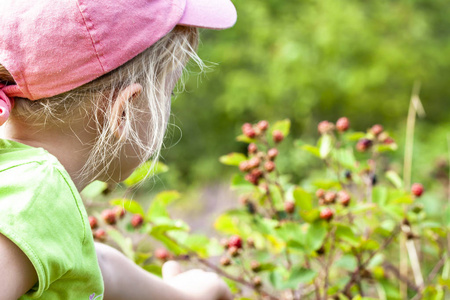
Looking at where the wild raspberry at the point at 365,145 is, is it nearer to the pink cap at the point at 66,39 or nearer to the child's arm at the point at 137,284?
the child's arm at the point at 137,284

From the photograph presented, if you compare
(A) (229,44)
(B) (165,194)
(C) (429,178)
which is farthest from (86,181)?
(A) (229,44)

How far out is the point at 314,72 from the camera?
471 centimetres

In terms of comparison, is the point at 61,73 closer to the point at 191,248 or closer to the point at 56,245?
the point at 56,245

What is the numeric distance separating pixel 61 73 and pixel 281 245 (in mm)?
812

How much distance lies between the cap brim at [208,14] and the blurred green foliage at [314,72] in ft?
10.8

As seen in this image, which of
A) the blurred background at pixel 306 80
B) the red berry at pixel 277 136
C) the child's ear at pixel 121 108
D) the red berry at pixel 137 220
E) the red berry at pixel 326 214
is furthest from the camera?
the blurred background at pixel 306 80

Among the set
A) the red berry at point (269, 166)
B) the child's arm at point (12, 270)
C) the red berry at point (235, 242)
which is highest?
the child's arm at point (12, 270)

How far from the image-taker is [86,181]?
39.0 inches

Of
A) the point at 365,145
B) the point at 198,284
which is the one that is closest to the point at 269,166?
the point at 365,145

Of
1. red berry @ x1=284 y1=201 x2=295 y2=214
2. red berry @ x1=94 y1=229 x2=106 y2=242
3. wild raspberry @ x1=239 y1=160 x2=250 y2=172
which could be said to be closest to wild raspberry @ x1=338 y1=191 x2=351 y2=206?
red berry @ x1=284 y1=201 x2=295 y2=214

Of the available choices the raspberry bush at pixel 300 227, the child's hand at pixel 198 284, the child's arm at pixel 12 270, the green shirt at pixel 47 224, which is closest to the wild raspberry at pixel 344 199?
the raspberry bush at pixel 300 227

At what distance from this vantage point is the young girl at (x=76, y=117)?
743 mm

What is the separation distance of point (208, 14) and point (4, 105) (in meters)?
0.38

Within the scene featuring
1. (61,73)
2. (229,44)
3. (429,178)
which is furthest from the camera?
(229,44)
